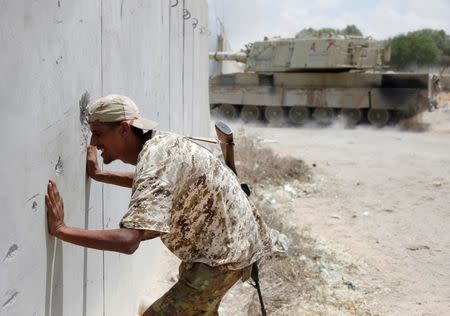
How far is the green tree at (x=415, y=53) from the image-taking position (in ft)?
131

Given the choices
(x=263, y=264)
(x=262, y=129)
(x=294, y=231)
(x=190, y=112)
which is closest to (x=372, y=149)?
(x=262, y=129)

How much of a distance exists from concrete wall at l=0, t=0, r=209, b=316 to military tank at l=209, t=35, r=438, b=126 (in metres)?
13.6

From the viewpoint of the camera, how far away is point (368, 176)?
9500mm

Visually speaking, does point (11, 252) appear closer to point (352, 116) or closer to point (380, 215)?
point (380, 215)

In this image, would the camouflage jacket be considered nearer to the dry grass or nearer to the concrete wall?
the concrete wall

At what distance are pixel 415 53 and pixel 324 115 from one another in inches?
994

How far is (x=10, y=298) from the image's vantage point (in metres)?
1.81

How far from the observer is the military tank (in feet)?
54.2

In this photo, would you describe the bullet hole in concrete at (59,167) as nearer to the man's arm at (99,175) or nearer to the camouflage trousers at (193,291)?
the man's arm at (99,175)

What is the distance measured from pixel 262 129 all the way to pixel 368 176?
8.19 metres

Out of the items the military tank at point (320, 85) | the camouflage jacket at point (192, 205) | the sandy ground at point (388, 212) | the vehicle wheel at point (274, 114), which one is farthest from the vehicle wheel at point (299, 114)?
the camouflage jacket at point (192, 205)

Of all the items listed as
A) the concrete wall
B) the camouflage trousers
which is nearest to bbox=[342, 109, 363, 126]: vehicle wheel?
the concrete wall

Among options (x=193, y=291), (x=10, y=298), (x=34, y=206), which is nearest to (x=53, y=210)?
(x=34, y=206)

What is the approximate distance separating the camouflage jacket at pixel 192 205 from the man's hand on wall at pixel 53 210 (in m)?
0.32
